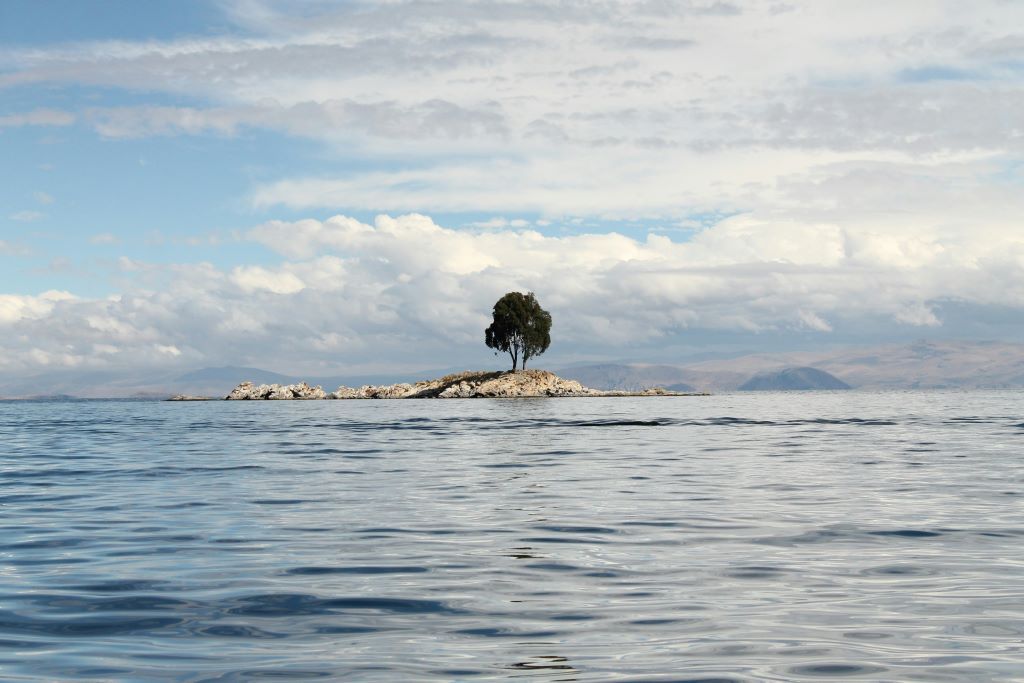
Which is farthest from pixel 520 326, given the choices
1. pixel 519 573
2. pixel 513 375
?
pixel 519 573

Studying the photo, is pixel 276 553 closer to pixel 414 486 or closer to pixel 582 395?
pixel 414 486

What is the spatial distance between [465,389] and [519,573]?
508 feet

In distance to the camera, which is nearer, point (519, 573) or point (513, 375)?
point (519, 573)

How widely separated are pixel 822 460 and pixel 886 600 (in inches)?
887

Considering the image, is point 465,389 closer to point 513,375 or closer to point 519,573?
point 513,375

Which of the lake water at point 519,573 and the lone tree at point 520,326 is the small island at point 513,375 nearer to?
the lone tree at point 520,326

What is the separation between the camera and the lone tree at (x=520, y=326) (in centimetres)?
16412

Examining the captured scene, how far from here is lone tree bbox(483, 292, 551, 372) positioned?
164 metres

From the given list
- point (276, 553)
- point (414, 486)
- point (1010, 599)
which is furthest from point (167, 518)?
point (1010, 599)

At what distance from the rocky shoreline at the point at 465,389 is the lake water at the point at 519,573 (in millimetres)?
135309

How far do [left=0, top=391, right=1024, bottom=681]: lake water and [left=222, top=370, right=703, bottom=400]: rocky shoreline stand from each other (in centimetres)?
13531

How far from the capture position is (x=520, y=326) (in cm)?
16400

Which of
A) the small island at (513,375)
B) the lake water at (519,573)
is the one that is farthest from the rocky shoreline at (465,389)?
the lake water at (519,573)

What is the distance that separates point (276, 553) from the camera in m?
15.6
